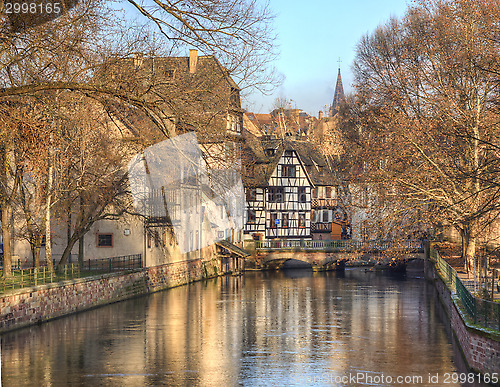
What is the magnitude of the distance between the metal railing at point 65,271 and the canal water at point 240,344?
5.60 ft

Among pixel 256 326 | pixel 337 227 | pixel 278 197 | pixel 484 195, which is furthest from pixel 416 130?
pixel 337 227

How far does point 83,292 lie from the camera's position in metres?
31.3

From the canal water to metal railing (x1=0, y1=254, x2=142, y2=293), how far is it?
171cm

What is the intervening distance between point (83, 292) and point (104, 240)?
881cm

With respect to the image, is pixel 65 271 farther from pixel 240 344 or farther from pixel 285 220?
pixel 285 220

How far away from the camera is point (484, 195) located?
30.2 metres

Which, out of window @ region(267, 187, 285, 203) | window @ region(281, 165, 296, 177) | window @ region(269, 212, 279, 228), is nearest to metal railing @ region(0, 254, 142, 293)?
window @ region(267, 187, 285, 203)

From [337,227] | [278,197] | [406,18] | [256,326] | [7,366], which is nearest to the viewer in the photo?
[7,366]

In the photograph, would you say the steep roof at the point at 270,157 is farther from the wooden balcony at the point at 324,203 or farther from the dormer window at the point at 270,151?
the wooden balcony at the point at 324,203

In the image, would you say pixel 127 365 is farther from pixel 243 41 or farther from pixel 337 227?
pixel 337 227

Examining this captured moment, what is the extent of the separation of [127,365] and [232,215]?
3754cm

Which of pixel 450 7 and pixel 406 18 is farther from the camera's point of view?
pixel 406 18

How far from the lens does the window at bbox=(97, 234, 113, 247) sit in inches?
1570

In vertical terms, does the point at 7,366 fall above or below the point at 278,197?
below
